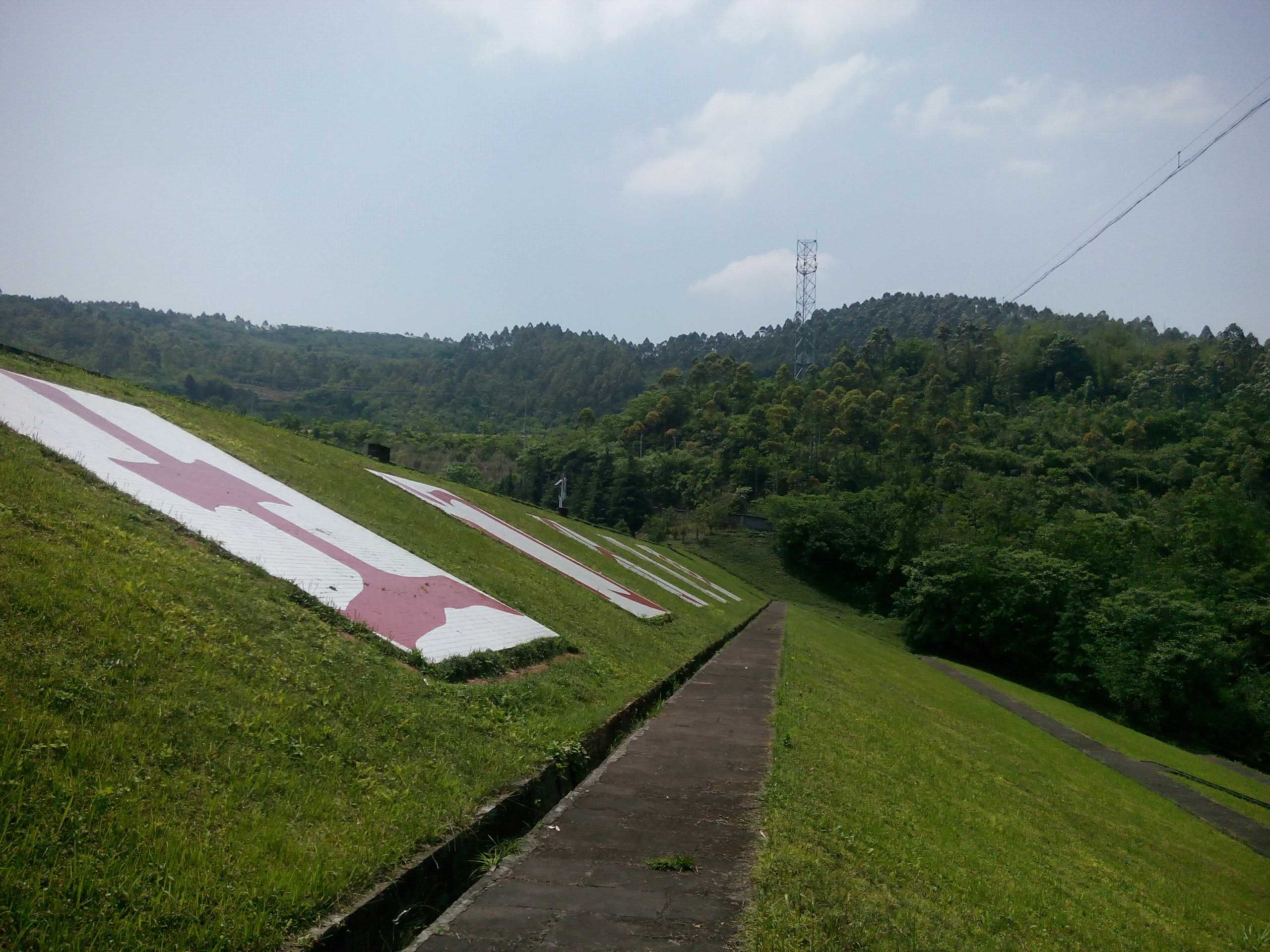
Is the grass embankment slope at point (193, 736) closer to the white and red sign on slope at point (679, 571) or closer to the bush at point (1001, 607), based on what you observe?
the white and red sign on slope at point (679, 571)

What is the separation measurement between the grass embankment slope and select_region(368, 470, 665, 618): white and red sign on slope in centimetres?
809

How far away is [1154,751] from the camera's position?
89.0 feet

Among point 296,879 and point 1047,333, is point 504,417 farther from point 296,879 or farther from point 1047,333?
point 296,879

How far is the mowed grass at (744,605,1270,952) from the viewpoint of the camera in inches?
188

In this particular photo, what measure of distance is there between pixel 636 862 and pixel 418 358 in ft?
623

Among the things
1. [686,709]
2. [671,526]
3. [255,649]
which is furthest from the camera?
[671,526]

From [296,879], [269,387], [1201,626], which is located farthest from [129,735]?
[269,387]

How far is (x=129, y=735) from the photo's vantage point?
4.14 m

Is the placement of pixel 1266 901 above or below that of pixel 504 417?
below

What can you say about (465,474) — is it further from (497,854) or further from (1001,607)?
(497,854)

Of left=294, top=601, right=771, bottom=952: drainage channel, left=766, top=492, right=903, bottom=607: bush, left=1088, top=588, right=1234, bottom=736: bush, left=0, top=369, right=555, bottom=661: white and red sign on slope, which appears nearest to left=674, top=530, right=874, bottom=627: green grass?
left=766, top=492, right=903, bottom=607: bush

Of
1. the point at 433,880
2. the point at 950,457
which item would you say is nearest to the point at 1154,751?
the point at 433,880

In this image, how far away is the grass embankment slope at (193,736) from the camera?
3283 mm

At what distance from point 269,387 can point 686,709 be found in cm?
11916
